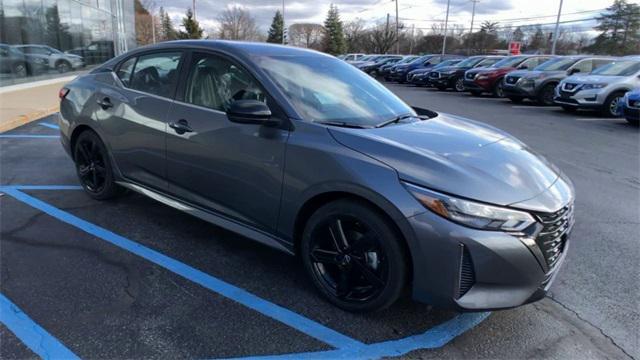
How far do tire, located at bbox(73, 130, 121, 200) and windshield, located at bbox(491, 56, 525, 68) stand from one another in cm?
1733

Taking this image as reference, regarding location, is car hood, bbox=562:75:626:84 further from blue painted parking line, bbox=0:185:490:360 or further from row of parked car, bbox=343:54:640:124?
blue painted parking line, bbox=0:185:490:360

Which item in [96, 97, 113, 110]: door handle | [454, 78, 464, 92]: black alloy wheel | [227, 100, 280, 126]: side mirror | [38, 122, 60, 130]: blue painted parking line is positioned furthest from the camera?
[454, 78, 464, 92]: black alloy wheel

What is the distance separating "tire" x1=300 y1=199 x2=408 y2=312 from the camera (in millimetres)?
2668

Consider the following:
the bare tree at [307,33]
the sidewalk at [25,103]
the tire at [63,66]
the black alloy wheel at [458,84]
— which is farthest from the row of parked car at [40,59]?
the bare tree at [307,33]

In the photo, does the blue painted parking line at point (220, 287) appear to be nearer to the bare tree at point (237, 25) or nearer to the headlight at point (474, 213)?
the headlight at point (474, 213)

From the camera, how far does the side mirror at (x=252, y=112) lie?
10.1 ft

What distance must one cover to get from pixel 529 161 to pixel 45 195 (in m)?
4.73

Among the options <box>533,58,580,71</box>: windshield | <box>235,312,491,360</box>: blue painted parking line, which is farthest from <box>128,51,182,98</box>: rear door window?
<box>533,58,580,71</box>: windshield

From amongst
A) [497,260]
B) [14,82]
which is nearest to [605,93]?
[497,260]

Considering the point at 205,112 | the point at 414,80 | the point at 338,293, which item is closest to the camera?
the point at 338,293

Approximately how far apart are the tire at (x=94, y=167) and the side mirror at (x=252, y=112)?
6.55 ft

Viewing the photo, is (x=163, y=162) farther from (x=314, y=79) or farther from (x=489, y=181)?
(x=489, y=181)

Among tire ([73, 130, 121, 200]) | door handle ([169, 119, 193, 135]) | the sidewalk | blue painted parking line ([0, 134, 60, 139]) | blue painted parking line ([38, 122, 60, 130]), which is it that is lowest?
blue painted parking line ([38, 122, 60, 130])

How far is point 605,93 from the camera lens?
41.3 feet
